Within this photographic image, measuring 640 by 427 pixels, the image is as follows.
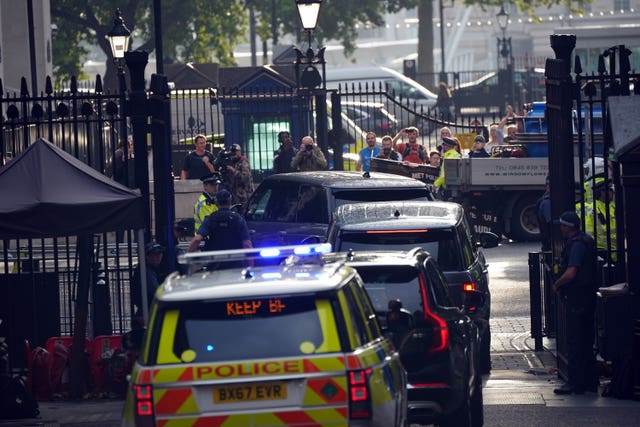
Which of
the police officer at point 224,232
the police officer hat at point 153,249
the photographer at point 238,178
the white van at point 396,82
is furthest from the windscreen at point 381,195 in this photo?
the white van at point 396,82

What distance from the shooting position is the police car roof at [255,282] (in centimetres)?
868

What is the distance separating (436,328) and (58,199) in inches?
155

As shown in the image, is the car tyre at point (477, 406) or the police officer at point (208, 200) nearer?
the car tyre at point (477, 406)

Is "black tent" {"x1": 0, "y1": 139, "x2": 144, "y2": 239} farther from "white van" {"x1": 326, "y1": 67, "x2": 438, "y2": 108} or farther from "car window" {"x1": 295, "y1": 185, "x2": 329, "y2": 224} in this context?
"white van" {"x1": 326, "y1": 67, "x2": 438, "y2": 108}

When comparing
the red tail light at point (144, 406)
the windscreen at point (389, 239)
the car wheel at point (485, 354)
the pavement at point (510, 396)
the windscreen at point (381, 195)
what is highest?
the windscreen at point (381, 195)

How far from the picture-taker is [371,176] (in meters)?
18.5

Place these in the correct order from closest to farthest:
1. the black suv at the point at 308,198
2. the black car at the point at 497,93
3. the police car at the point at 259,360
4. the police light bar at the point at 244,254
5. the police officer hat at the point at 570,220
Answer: the police car at the point at 259,360 < the police light bar at the point at 244,254 < the police officer hat at the point at 570,220 < the black suv at the point at 308,198 < the black car at the point at 497,93

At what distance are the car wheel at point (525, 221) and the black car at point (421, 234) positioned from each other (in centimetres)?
1257

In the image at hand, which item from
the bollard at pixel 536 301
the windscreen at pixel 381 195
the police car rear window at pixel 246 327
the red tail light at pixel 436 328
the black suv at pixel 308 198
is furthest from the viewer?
the black suv at pixel 308 198

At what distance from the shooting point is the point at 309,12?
25.5m

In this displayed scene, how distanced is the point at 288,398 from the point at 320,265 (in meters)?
1.11

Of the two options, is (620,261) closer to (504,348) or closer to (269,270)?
(504,348)

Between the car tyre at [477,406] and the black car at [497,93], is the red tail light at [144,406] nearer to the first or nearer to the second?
the car tyre at [477,406]

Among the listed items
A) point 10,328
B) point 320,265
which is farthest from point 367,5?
point 320,265
